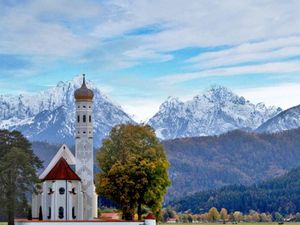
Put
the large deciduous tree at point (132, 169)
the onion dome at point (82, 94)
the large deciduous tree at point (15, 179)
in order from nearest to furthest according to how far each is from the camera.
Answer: the large deciduous tree at point (15, 179)
the large deciduous tree at point (132, 169)
the onion dome at point (82, 94)

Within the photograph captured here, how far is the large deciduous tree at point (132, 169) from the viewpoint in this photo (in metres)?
101

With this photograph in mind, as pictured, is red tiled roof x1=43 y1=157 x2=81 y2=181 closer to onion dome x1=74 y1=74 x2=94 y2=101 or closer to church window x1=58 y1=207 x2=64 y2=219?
church window x1=58 y1=207 x2=64 y2=219

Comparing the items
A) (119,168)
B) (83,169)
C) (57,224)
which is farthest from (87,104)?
(57,224)

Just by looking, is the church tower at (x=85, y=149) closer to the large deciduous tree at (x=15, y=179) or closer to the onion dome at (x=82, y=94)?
the onion dome at (x=82, y=94)

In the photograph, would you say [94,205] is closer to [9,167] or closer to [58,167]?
[58,167]

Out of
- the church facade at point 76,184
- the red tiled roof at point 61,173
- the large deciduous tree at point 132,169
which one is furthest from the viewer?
the red tiled roof at point 61,173

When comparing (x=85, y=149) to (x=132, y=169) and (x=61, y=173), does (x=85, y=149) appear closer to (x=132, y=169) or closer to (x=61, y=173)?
(x=61, y=173)

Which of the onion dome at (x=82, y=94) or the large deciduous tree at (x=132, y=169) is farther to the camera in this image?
the onion dome at (x=82, y=94)

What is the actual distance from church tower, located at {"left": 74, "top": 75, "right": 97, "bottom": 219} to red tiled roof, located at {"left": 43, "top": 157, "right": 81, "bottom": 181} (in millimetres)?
2089

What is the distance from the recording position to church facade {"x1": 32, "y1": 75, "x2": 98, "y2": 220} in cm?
10744

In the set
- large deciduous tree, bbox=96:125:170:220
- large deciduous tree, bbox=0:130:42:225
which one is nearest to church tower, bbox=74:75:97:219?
large deciduous tree, bbox=96:125:170:220

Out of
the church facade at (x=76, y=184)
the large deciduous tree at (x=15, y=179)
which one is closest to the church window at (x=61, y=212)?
the church facade at (x=76, y=184)

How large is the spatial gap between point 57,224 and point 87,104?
24064mm

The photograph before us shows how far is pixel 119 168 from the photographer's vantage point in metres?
101
